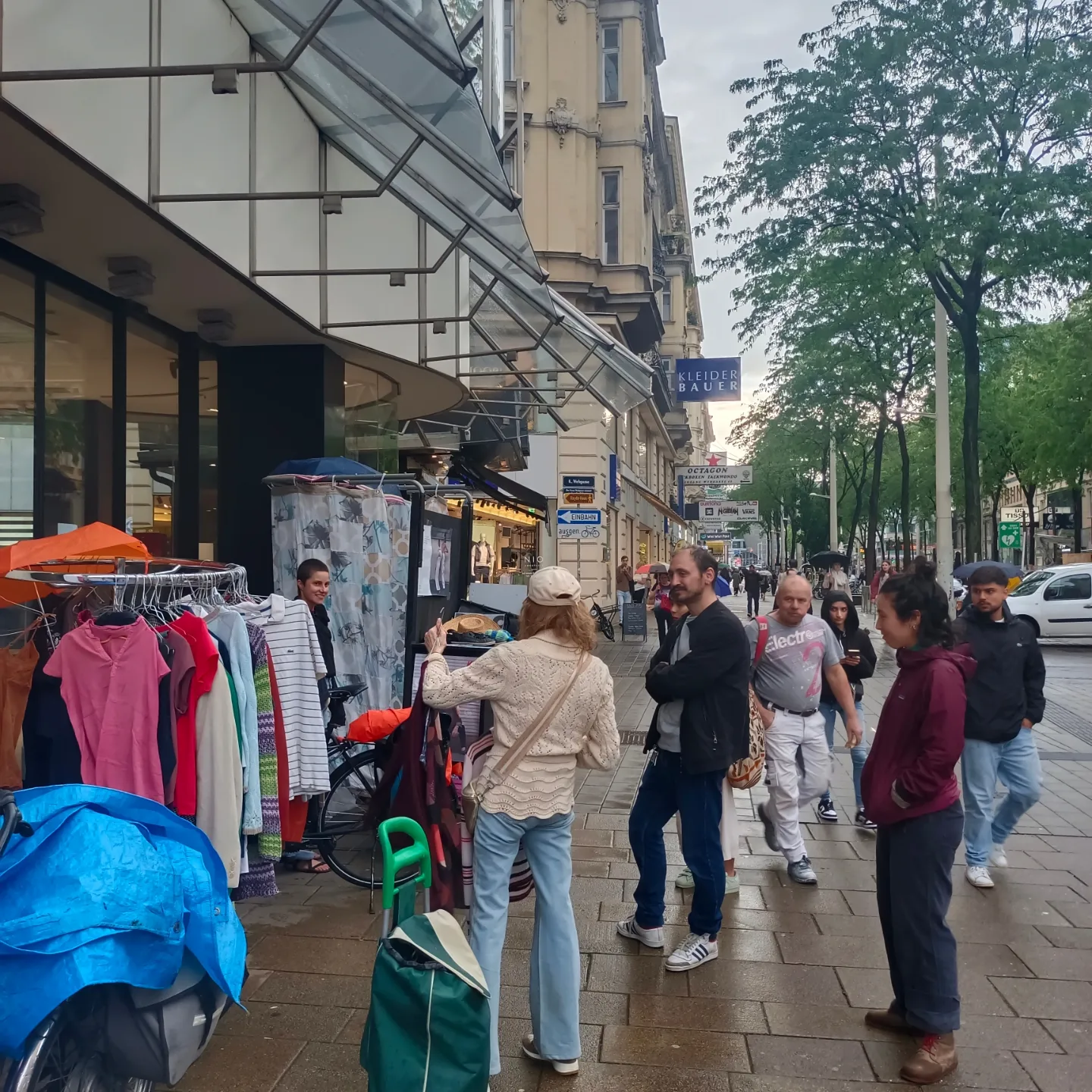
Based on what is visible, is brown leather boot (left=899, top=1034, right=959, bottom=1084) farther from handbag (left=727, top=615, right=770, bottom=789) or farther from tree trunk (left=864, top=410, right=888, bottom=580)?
tree trunk (left=864, top=410, right=888, bottom=580)

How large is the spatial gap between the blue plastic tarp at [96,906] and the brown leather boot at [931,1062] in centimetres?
232

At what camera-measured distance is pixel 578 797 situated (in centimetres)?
827

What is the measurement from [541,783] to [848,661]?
4147 millimetres

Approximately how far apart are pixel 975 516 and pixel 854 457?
27825mm

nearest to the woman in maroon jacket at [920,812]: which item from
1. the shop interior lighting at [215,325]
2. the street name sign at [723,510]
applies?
the shop interior lighting at [215,325]

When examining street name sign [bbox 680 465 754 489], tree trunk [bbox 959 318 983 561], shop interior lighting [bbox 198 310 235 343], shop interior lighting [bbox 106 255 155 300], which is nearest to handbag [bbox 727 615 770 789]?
Result: shop interior lighting [bbox 106 255 155 300]

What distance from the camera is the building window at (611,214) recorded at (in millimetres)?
28938

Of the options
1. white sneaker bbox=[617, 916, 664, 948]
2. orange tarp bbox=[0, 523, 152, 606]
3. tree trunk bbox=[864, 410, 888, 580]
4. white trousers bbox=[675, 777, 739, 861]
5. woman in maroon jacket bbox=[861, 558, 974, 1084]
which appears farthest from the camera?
tree trunk bbox=[864, 410, 888, 580]

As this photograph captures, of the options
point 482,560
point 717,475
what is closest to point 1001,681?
point 482,560

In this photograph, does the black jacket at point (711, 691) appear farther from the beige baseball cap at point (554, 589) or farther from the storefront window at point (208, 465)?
the storefront window at point (208, 465)

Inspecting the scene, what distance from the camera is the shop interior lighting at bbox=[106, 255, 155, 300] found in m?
7.00

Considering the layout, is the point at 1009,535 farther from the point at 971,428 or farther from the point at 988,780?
the point at 988,780

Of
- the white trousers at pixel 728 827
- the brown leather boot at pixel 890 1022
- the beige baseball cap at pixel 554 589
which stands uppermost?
the beige baseball cap at pixel 554 589

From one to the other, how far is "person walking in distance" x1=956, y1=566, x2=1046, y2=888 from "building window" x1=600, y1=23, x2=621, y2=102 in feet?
86.1
